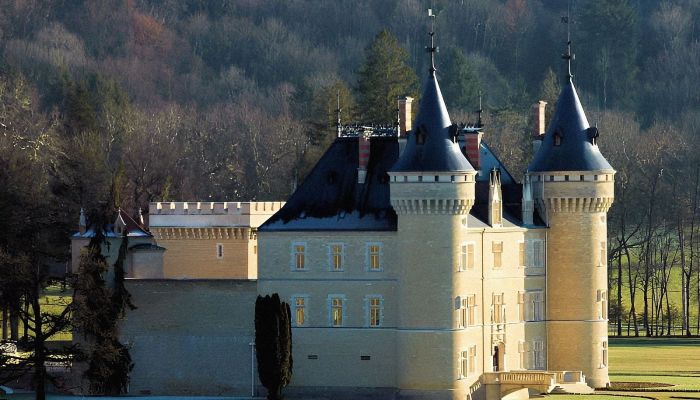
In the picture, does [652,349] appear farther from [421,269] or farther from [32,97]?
[32,97]

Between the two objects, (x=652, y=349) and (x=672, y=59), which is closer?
(x=652, y=349)

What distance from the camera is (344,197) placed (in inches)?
3233

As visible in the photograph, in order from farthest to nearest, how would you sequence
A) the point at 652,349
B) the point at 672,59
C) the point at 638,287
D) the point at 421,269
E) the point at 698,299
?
1. the point at 672,59
2. the point at 638,287
3. the point at 698,299
4. the point at 652,349
5. the point at 421,269

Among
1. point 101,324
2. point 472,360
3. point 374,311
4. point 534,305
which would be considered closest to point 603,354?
point 534,305

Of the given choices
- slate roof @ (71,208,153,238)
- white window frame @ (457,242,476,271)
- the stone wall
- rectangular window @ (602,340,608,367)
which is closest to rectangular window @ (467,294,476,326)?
white window frame @ (457,242,476,271)

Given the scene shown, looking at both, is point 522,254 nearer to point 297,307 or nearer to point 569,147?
point 569,147

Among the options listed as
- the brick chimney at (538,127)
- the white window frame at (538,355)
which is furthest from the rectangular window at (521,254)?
the brick chimney at (538,127)

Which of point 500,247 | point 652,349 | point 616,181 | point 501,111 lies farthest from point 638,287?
point 500,247

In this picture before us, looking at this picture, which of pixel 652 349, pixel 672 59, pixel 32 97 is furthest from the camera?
pixel 672 59

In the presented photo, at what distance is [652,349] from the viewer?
10406 cm

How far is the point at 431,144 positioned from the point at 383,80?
4988 centimetres

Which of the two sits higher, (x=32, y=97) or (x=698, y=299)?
(x=32, y=97)

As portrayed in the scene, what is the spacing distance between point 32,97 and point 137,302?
75.6 metres

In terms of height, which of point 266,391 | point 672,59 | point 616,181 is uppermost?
point 672,59
